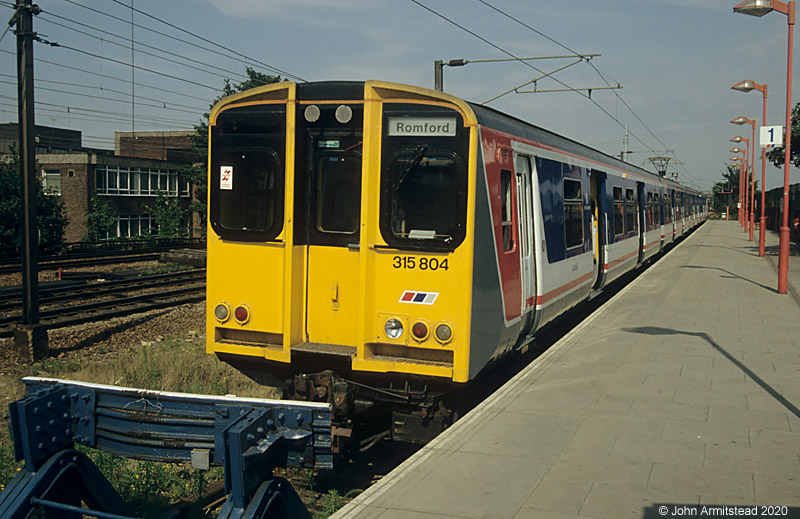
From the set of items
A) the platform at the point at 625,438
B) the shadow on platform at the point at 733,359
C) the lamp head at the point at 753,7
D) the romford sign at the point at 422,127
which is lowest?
the platform at the point at 625,438

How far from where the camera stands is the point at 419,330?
630cm

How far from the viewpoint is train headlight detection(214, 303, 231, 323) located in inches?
273

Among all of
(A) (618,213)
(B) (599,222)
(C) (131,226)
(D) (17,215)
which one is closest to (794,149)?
(A) (618,213)

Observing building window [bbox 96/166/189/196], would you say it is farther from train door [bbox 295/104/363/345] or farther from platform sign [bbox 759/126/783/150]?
train door [bbox 295/104/363/345]

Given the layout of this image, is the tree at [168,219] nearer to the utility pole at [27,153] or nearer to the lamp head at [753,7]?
the utility pole at [27,153]

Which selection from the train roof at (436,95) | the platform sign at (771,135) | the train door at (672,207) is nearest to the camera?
the train roof at (436,95)

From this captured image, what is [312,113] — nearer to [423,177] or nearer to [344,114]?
[344,114]

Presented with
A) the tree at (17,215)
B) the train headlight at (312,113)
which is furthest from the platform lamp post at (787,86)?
the tree at (17,215)

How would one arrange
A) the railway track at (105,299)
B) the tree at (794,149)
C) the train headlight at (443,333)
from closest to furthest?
the train headlight at (443,333)
the railway track at (105,299)
the tree at (794,149)

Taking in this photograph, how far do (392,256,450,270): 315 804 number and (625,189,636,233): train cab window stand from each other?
36.4ft

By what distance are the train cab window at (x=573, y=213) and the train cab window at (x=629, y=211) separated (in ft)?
18.3

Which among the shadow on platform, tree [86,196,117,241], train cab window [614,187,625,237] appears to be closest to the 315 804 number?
the shadow on platform

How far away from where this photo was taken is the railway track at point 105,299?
44.9ft

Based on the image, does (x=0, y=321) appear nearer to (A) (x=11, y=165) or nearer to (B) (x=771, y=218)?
(A) (x=11, y=165)
